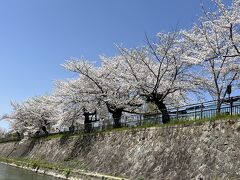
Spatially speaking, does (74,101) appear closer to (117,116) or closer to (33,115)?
(117,116)

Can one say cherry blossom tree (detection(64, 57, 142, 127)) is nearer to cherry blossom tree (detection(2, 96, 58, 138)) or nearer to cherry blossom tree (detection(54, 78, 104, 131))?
cherry blossom tree (detection(54, 78, 104, 131))

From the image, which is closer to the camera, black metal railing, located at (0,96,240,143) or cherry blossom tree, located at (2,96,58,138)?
black metal railing, located at (0,96,240,143)

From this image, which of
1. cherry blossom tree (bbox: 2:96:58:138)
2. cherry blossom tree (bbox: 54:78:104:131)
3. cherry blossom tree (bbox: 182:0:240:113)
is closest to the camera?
cherry blossom tree (bbox: 182:0:240:113)

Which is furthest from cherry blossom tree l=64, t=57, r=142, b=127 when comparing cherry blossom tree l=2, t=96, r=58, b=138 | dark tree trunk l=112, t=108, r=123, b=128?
cherry blossom tree l=2, t=96, r=58, b=138

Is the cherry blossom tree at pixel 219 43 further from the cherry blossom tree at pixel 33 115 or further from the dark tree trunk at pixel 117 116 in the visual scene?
the cherry blossom tree at pixel 33 115

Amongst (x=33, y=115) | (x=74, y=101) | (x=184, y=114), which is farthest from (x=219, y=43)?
(x=33, y=115)

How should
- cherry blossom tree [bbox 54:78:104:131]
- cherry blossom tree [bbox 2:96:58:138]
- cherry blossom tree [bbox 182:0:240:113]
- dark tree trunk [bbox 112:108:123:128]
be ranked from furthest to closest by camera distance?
cherry blossom tree [bbox 2:96:58:138] < cherry blossom tree [bbox 54:78:104:131] < dark tree trunk [bbox 112:108:123:128] < cherry blossom tree [bbox 182:0:240:113]

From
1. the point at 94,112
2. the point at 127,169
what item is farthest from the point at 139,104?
the point at 127,169

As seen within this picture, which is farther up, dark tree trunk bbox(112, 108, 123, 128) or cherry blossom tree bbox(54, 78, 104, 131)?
cherry blossom tree bbox(54, 78, 104, 131)

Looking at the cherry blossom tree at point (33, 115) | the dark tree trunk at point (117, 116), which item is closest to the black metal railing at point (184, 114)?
the dark tree trunk at point (117, 116)

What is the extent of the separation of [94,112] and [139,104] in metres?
7.63

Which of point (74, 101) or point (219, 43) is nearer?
point (219, 43)

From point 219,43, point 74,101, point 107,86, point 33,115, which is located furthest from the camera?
point 33,115

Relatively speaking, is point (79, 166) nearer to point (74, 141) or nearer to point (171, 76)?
point (74, 141)
